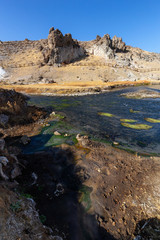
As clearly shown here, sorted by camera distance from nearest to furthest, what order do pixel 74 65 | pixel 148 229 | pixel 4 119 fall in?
pixel 148 229 → pixel 4 119 → pixel 74 65

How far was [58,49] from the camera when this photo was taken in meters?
66.4

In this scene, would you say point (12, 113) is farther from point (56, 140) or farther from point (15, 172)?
point (15, 172)

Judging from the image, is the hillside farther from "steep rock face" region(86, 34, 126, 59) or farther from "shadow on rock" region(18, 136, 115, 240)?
"shadow on rock" region(18, 136, 115, 240)

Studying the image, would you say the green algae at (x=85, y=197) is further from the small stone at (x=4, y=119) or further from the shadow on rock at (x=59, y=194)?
the small stone at (x=4, y=119)

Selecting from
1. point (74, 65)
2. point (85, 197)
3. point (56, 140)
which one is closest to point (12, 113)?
point (56, 140)

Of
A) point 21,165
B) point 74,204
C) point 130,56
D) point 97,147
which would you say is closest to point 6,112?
point 21,165

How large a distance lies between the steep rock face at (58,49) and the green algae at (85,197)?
71.1 meters

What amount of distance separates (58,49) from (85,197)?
74264mm

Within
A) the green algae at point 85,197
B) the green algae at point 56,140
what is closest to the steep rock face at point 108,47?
the green algae at point 56,140

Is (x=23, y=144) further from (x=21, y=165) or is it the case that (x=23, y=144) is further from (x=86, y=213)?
(x=86, y=213)

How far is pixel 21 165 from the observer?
6176mm

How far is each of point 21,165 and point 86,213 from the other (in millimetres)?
3727

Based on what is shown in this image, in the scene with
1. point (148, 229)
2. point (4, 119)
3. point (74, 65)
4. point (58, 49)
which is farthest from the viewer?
point (74, 65)

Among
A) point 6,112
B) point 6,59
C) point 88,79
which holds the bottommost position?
point 6,112
